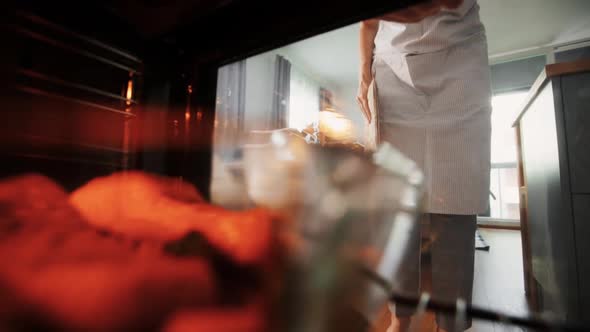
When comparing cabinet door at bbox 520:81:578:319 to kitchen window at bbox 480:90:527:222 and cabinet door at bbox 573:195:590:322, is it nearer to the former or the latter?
cabinet door at bbox 573:195:590:322

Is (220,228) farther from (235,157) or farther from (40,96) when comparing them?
(40,96)

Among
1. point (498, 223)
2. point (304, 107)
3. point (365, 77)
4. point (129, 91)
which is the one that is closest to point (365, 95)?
point (365, 77)

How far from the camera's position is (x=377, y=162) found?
234 mm

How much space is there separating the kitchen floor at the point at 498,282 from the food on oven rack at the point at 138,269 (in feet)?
1.93

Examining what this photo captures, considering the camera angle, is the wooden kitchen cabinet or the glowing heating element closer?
the glowing heating element

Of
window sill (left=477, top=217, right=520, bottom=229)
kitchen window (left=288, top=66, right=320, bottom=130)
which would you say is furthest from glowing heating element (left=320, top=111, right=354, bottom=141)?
window sill (left=477, top=217, right=520, bottom=229)

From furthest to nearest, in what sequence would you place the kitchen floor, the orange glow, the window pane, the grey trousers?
1. the window pane
2. the kitchen floor
3. the grey trousers
4. the orange glow

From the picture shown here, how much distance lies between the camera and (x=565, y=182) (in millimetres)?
796

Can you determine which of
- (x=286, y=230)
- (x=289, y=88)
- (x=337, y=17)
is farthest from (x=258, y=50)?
(x=289, y=88)

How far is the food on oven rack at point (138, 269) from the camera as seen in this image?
0.57ft

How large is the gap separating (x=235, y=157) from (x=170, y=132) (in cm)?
14

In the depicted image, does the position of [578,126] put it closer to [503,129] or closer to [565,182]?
[565,182]

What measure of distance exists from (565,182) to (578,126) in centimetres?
15

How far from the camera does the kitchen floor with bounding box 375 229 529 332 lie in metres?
0.90
